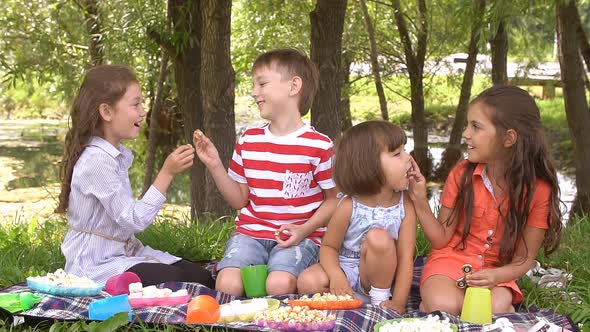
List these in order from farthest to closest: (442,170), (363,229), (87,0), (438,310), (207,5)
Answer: (442,170), (87,0), (207,5), (363,229), (438,310)

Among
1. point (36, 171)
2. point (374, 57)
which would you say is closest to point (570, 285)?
point (374, 57)

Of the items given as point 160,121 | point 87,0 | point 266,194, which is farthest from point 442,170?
point 266,194

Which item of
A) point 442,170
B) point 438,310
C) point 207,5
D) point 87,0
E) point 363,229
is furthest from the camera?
point 442,170

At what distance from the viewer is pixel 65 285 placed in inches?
127

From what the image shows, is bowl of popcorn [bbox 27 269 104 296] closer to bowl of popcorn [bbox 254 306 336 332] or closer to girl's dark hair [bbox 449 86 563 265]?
bowl of popcorn [bbox 254 306 336 332]

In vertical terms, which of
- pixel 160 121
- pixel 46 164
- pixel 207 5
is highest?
pixel 207 5

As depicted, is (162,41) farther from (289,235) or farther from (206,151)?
(289,235)

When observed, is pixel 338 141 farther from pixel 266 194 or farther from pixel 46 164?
pixel 46 164

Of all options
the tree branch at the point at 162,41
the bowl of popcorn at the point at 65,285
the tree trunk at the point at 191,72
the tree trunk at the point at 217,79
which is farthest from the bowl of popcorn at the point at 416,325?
the tree branch at the point at 162,41

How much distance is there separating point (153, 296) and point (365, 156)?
971 millimetres

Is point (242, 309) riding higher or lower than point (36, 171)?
higher

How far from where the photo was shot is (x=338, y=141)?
3439 millimetres

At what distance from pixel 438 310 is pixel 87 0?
6089mm

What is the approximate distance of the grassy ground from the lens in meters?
3.47
